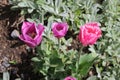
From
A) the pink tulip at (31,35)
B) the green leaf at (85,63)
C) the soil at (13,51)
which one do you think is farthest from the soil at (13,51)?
the pink tulip at (31,35)

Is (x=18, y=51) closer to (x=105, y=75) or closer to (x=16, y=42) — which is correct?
(x=16, y=42)

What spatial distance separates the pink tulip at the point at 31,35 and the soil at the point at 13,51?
0.54m

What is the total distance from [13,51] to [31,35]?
618mm

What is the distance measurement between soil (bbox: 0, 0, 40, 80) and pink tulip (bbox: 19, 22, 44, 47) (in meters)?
0.54

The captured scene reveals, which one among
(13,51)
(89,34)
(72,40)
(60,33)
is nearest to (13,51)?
(13,51)

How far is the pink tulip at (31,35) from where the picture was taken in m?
1.84

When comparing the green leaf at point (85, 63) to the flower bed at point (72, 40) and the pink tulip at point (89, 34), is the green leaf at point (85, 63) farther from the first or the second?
the pink tulip at point (89, 34)

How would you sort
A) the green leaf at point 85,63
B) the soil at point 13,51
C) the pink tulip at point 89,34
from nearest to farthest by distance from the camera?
the pink tulip at point 89,34 → the green leaf at point 85,63 → the soil at point 13,51

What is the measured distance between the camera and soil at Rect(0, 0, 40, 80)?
7.80 feet

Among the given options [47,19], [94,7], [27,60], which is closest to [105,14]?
[94,7]

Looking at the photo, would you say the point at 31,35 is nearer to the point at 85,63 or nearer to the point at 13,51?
the point at 85,63

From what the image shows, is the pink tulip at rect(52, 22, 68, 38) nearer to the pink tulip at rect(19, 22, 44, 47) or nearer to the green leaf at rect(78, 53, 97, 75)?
the pink tulip at rect(19, 22, 44, 47)

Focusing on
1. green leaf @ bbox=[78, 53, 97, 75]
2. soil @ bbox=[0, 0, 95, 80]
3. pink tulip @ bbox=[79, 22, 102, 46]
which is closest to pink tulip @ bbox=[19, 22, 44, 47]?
pink tulip @ bbox=[79, 22, 102, 46]

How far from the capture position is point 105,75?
2332 mm
